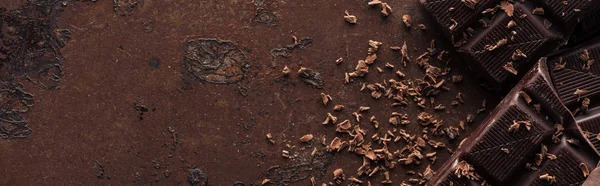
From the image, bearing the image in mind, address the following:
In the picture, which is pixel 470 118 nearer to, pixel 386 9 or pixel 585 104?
pixel 585 104

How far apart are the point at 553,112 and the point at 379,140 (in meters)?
0.94

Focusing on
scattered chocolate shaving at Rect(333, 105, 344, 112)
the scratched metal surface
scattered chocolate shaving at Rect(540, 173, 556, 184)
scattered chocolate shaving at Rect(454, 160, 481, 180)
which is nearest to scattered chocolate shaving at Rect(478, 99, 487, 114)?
scattered chocolate shaving at Rect(454, 160, 481, 180)

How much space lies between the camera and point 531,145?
3389 millimetres

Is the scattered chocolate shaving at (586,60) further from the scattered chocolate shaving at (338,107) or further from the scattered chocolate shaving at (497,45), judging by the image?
the scattered chocolate shaving at (338,107)

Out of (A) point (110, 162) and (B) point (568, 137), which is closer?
(B) point (568, 137)

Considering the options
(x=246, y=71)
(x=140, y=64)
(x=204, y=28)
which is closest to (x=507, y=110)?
(x=246, y=71)

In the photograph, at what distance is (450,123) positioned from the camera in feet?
12.3

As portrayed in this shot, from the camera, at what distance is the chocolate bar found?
134 inches

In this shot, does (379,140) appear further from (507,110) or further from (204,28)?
(204,28)

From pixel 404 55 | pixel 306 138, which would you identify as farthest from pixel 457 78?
pixel 306 138

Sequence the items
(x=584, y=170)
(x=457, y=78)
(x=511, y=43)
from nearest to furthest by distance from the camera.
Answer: (x=584, y=170) → (x=511, y=43) → (x=457, y=78)

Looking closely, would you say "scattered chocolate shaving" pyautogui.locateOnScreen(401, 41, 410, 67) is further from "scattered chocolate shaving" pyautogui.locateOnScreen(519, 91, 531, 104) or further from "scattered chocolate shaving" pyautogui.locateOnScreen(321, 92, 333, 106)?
"scattered chocolate shaving" pyautogui.locateOnScreen(519, 91, 531, 104)

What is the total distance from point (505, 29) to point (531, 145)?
2.01ft

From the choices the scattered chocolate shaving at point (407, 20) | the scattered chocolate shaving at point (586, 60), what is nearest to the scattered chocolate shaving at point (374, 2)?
the scattered chocolate shaving at point (407, 20)
